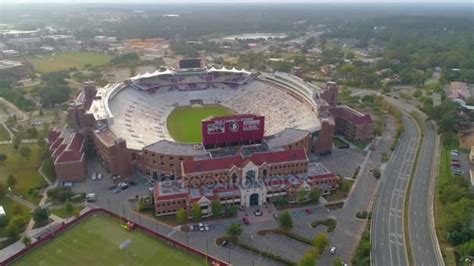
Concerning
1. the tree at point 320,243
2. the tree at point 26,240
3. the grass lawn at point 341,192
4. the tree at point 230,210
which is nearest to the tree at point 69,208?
the tree at point 26,240

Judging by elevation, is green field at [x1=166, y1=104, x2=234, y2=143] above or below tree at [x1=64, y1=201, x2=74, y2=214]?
above

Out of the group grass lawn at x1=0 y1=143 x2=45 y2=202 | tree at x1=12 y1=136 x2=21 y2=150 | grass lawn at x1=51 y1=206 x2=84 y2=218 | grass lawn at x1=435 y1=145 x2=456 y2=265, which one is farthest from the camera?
tree at x1=12 y1=136 x2=21 y2=150

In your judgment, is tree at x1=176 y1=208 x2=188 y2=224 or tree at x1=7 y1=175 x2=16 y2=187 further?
tree at x1=7 y1=175 x2=16 y2=187

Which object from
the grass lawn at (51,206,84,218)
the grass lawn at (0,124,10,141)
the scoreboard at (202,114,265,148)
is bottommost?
the grass lawn at (51,206,84,218)

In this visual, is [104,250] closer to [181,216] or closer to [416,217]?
[181,216]

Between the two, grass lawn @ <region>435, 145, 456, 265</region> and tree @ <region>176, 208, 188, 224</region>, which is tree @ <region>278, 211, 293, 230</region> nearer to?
tree @ <region>176, 208, 188, 224</region>

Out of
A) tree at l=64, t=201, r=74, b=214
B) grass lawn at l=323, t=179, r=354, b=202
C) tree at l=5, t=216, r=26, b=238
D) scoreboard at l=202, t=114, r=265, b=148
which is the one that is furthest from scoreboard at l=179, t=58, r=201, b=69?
tree at l=5, t=216, r=26, b=238

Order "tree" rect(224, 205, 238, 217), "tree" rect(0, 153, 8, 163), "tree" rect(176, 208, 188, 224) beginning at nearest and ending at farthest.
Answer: "tree" rect(176, 208, 188, 224)
"tree" rect(224, 205, 238, 217)
"tree" rect(0, 153, 8, 163)
